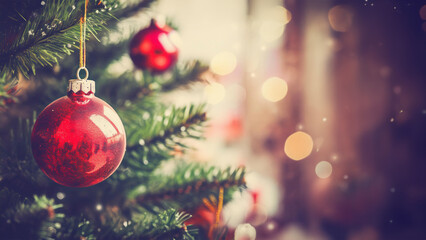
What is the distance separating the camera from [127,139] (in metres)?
0.53

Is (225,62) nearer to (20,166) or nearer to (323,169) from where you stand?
(323,169)

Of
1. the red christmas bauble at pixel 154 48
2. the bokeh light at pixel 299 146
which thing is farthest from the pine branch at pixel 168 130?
the bokeh light at pixel 299 146

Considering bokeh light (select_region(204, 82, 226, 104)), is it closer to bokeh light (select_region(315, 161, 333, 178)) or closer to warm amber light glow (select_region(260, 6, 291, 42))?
warm amber light glow (select_region(260, 6, 291, 42))

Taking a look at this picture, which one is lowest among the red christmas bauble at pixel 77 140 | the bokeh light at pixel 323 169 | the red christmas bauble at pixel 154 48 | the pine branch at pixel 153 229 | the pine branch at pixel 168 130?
the pine branch at pixel 153 229

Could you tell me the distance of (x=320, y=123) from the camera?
1.63 meters

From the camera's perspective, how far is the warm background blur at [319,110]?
3.88 ft

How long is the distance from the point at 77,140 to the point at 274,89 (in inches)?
58.0

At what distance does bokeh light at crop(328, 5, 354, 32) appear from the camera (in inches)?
56.0

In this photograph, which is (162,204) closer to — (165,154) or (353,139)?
(165,154)

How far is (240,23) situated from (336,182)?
3.53ft

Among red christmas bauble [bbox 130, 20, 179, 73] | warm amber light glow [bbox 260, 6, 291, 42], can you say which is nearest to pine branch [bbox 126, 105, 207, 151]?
red christmas bauble [bbox 130, 20, 179, 73]

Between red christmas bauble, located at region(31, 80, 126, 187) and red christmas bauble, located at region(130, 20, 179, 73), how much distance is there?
25cm

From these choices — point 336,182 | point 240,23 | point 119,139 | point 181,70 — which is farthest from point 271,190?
point 119,139

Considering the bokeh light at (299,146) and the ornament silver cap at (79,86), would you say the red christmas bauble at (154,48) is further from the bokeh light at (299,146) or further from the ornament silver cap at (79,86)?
the bokeh light at (299,146)
